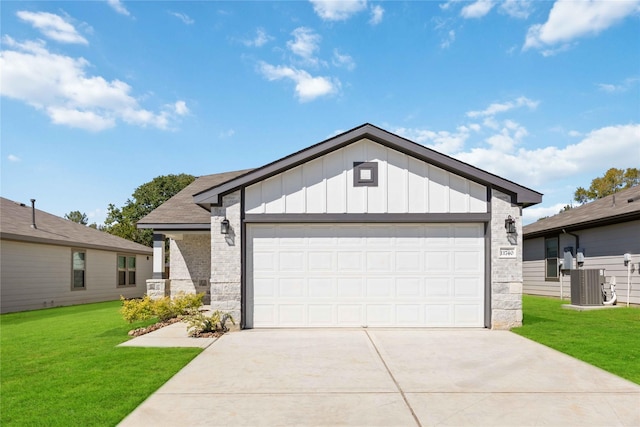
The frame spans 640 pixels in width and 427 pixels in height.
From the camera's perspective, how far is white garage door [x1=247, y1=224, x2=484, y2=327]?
32.3 ft

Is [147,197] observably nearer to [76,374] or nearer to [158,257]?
[158,257]

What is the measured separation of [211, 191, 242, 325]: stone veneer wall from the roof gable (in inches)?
12.1

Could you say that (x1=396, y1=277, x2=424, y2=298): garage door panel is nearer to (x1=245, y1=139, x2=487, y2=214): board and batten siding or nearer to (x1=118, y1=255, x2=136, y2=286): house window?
(x1=245, y1=139, x2=487, y2=214): board and batten siding

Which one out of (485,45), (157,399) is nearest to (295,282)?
(157,399)

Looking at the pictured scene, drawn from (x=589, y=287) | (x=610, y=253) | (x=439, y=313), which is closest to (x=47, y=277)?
(x=439, y=313)

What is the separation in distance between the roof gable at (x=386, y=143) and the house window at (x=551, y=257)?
1167 centimetres

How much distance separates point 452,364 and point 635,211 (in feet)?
37.1

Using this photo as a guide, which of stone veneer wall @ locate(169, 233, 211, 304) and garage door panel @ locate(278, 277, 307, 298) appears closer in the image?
garage door panel @ locate(278, 277, 307, 298)

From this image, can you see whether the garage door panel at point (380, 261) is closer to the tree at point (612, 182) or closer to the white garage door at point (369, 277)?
the white garage door at point (369, 277)

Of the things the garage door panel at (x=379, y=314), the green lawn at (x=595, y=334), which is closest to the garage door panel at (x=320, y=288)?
the garage door panel at (x=379, y=314)

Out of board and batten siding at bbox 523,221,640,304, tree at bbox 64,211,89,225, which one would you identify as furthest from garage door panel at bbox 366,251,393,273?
tree at bbox 64,211,89,225

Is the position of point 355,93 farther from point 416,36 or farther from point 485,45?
point 485,45

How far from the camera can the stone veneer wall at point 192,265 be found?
50.8 feet

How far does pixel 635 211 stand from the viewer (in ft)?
44.7
